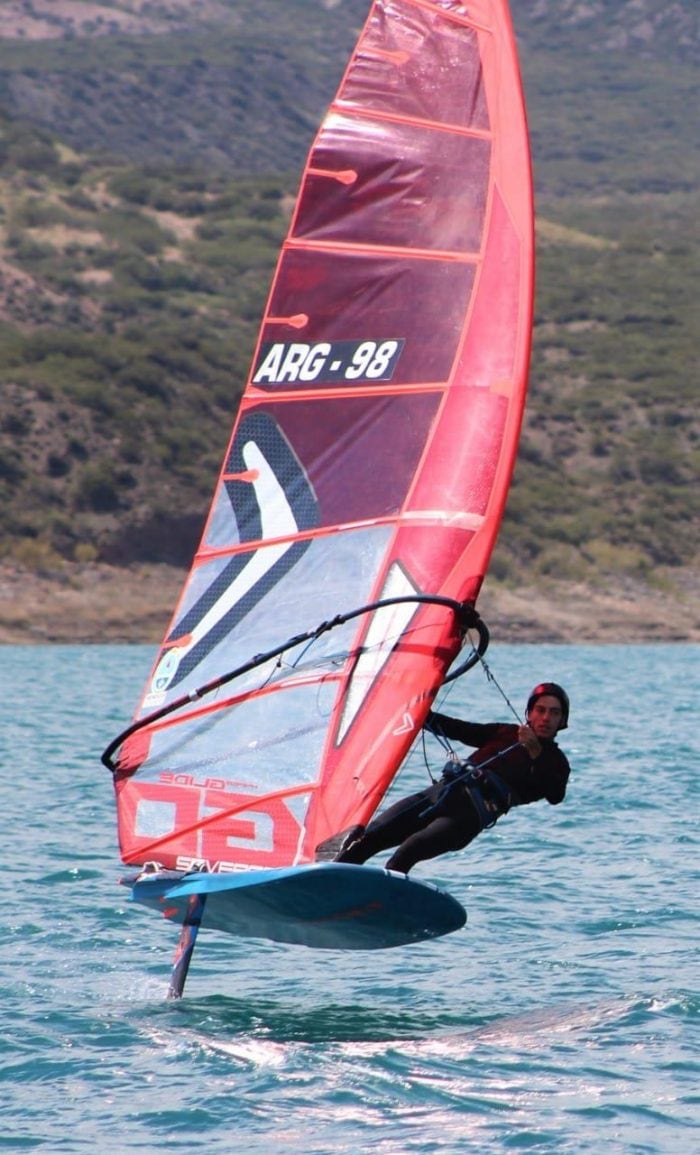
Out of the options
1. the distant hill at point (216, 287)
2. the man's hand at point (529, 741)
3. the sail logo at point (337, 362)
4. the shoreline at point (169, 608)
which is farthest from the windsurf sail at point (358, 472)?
the distant hill at point (216, 287)

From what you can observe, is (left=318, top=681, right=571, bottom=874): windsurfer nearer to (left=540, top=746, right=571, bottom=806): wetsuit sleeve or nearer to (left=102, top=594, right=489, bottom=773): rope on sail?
(left=540, top=746, right=571, bottom=806): wetsuit sleeve

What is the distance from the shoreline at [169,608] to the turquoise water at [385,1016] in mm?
26214

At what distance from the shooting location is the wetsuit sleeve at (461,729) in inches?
339

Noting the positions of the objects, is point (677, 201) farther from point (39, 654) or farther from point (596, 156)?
point (39, 654)

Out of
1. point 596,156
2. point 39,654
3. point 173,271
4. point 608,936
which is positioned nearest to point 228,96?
point 596,156

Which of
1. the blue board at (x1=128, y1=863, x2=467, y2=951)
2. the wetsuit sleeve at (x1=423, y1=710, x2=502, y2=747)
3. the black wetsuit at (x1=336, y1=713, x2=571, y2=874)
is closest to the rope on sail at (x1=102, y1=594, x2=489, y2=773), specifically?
the wetsuit sleeve at (x1=423, y1=710, x2=502, y2=747)

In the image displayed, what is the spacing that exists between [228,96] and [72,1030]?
4311 inches

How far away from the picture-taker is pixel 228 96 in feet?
371

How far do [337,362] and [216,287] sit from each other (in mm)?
56893

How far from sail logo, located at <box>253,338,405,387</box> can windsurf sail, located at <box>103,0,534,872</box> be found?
11 mm

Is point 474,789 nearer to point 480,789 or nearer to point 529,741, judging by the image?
point 480,789

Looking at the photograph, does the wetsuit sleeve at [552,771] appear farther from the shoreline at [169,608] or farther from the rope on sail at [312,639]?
the shoreline at [169,608]

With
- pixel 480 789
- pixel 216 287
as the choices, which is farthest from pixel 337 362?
pixel 216 287

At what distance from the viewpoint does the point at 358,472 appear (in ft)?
30.1
